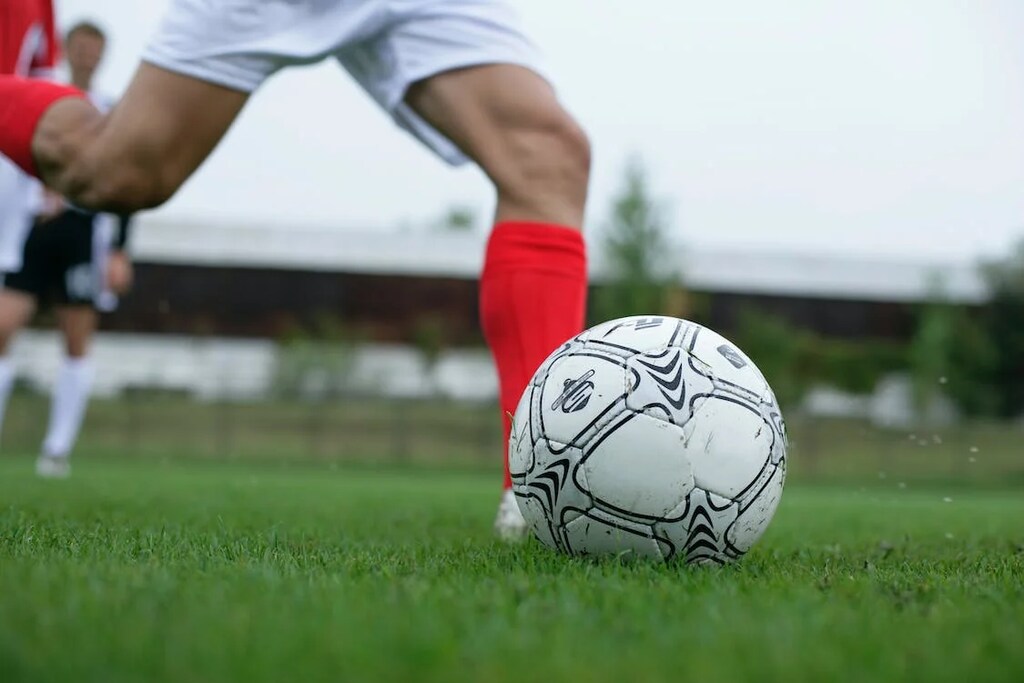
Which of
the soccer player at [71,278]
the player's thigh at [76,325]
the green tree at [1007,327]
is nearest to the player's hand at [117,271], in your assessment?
the soccer player at [71,278]

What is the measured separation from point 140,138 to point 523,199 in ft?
3.31

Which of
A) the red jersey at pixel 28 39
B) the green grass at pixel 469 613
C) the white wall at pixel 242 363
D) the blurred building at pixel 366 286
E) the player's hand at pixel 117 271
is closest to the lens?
the green grass at pixel 469 613

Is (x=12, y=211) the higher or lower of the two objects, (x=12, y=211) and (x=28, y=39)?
the lower

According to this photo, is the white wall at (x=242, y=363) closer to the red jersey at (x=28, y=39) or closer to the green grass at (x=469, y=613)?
the red jersey at (x=28, y=39)

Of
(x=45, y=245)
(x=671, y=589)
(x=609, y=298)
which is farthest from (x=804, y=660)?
(x=609, y=298)

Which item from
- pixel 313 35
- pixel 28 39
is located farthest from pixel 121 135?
pixel 28 39

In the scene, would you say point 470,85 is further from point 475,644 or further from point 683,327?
point 475,644

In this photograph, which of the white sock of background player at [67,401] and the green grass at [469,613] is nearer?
the green grass at [469,613]

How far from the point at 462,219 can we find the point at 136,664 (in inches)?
2062

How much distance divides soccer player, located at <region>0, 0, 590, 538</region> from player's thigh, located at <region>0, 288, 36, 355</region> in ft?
11.0

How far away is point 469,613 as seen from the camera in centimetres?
145

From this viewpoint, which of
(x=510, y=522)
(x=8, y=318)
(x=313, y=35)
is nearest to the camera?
(x=510, y=522)

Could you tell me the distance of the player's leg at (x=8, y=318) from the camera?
18.9 ft

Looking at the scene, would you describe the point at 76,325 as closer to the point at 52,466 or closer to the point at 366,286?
the point at 52,466
